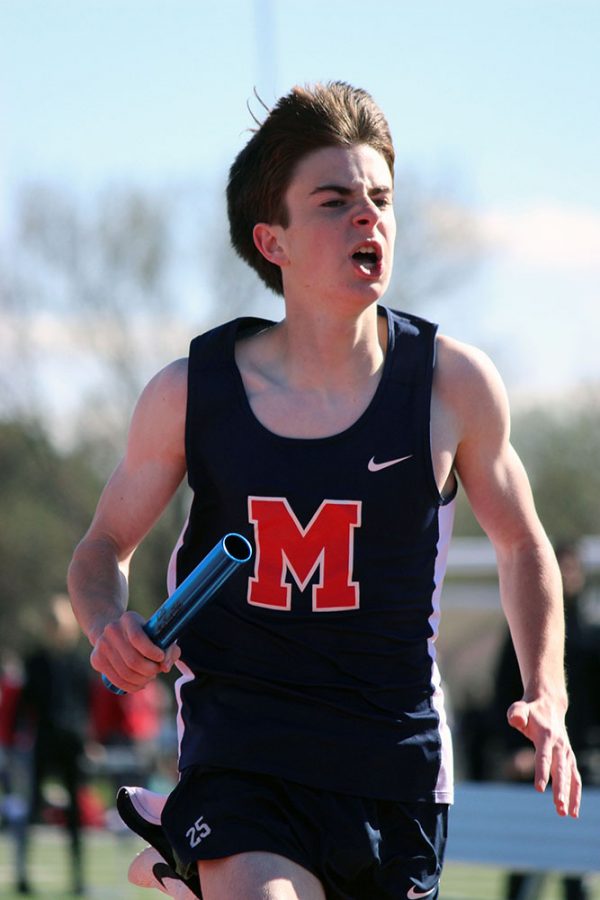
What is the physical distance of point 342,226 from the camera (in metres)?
3.38

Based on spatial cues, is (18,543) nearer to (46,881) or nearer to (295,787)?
(46,881)

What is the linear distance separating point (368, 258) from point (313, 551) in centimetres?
67

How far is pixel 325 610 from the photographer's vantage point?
3.24 metres

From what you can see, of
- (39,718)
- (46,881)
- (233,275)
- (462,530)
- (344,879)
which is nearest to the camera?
(344,879)

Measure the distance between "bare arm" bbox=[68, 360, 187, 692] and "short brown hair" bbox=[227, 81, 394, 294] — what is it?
1.48ft

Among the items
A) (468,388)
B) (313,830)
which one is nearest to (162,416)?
(468,388)

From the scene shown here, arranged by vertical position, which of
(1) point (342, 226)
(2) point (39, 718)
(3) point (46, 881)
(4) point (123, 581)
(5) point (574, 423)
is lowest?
(3) point (46, 881)

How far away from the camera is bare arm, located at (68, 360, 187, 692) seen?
3.36 meters

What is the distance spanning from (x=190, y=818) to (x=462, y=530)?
141 feet

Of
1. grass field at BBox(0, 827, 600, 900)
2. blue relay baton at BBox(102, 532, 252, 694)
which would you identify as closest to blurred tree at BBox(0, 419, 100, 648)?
grass field at BBox(0, 827, 600, 900)

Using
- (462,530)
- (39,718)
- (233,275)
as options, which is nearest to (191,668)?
(39,718)

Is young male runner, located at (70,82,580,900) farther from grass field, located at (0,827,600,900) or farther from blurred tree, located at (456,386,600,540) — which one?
blurred tree, located at (456,386,600,540)

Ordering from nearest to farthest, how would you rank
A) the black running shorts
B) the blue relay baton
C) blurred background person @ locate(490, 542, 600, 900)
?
the blue relay baton → the black running shorts → blurred background person @ locate(490, 542, 600, 900)

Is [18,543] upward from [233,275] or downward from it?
downward
